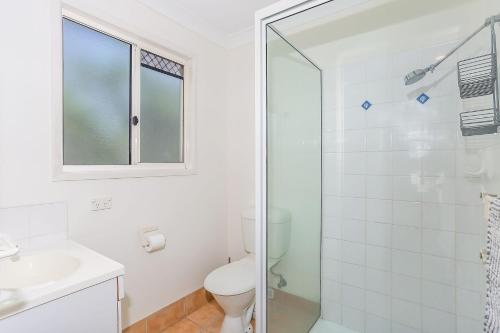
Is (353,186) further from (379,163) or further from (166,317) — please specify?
(166,317)

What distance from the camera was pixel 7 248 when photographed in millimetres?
893

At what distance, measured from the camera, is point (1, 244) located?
0.95 m

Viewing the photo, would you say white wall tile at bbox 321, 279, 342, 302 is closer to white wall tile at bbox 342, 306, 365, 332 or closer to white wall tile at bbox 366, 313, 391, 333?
white wall tile at bbox 342, 306, 365, 332

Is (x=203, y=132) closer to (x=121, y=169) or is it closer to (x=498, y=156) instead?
(x=121, y=169)

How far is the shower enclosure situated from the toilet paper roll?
2.44ft

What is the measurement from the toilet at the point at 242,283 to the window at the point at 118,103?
914 millimetres

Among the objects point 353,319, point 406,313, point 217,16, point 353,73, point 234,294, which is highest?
point 217,16

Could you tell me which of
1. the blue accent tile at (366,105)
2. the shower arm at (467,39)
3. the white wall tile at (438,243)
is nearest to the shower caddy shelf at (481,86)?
the shower arm at (467,39)

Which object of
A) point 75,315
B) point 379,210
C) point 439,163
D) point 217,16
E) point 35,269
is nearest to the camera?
point 75,315

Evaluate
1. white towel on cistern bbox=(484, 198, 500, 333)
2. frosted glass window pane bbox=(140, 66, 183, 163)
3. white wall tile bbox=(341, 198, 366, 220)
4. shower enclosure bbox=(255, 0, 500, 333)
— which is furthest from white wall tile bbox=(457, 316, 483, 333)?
frosted glass window pane bbox=(140, 66, 183, 163)

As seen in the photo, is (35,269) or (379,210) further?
(379,210)

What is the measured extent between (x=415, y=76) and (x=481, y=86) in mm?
337

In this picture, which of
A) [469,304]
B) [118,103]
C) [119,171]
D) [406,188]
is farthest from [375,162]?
[118,103]

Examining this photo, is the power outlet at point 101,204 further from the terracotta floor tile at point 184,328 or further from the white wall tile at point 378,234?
the white wall tile at point 378,234
